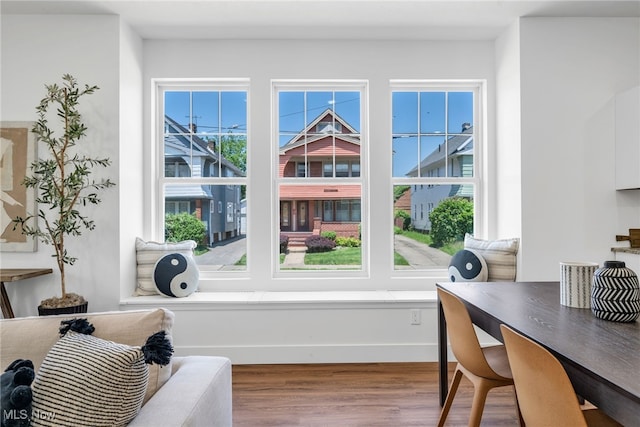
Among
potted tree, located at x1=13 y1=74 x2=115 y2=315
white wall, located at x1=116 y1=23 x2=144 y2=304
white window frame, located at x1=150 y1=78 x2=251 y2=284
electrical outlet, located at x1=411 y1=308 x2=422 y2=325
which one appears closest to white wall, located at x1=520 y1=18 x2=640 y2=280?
electrical outlet, located at x1=411 y1=308 x2=422 y2=325

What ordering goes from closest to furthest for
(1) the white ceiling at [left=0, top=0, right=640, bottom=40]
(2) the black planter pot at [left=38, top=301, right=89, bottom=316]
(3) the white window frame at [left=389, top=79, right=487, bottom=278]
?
(2) the black planter pot at [left=38, top=301, right=89, bottom=316] → (1) the white ceiling at [left=0, top=0, right=640, bottom=40] → (3) the white window frame at [left=389, top=79, right=487, bottom=278]

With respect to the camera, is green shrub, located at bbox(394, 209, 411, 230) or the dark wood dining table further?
green shrub, located at bbox(394, 209, 411, 230)

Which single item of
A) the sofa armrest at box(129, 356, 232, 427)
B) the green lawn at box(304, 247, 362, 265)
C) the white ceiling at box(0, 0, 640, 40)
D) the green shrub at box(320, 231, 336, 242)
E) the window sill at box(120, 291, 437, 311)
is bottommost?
the window sill at box(120, 291, 437, 311)

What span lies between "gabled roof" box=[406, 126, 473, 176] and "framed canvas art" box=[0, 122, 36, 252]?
3.21 metres

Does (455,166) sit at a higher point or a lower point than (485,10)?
lower

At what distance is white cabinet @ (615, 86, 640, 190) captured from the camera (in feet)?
9.43

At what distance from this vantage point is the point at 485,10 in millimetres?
2963

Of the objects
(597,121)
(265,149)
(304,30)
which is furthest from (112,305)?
(597,121)

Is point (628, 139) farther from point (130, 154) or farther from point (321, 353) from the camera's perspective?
point (130, 154)

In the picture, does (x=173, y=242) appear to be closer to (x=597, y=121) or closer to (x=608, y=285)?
(x=608, y=285)

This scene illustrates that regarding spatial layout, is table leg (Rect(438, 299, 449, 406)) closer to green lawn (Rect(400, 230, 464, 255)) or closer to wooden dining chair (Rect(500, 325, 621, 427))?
wooden dining chair (Rect(500, 325, 621, 427))

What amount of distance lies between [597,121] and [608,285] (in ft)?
7.21

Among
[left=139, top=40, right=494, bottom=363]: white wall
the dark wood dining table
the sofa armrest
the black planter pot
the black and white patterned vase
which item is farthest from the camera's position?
[left=139, top=40, right=494, bottom=363]: white wall

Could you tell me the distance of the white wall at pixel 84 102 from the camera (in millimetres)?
2975
